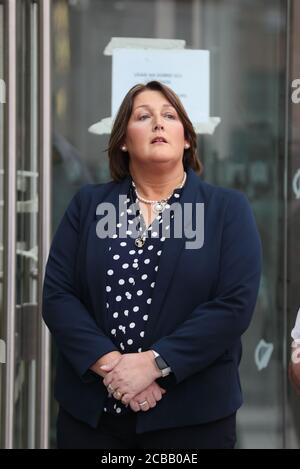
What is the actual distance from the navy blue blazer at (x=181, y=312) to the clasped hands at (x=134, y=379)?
0.12ft

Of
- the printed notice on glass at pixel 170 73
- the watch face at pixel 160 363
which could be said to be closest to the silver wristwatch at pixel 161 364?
the watch face at pixel 160 363

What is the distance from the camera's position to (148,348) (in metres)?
2.10

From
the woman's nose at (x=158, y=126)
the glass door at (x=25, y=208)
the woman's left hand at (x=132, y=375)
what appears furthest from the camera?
the glass door at (x=25, y=208)

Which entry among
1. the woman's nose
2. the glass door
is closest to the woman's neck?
the woman's nose

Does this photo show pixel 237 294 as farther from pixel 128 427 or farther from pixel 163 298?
pixel 128 427

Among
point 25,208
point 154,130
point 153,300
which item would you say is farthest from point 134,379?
point 25,208

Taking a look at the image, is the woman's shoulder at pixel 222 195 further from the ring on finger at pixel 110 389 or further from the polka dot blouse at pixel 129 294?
the ring on finger at pixel 110 389

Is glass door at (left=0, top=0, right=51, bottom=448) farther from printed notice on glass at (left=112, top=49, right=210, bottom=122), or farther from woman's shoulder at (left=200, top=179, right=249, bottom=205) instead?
woman's shoulder at (left=200, top=179, right=249, bottom=205)

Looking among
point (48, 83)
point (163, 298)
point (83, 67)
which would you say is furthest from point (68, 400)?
point (83, 67)

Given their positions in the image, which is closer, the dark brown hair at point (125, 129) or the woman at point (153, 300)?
the woman at point (153, 300)

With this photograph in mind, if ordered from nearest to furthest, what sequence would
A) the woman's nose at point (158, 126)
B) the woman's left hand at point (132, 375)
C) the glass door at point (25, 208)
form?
the woman's left hand at point (132, 375) < the woman's nose at point (158, 126) < the glass door at point (25, 208)

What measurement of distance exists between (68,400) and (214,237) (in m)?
0.60

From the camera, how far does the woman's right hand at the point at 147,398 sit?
6.76 feet

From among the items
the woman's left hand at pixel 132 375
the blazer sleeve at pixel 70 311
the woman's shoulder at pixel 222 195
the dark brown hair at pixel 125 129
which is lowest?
the woman's left hand at pixel 132 375
